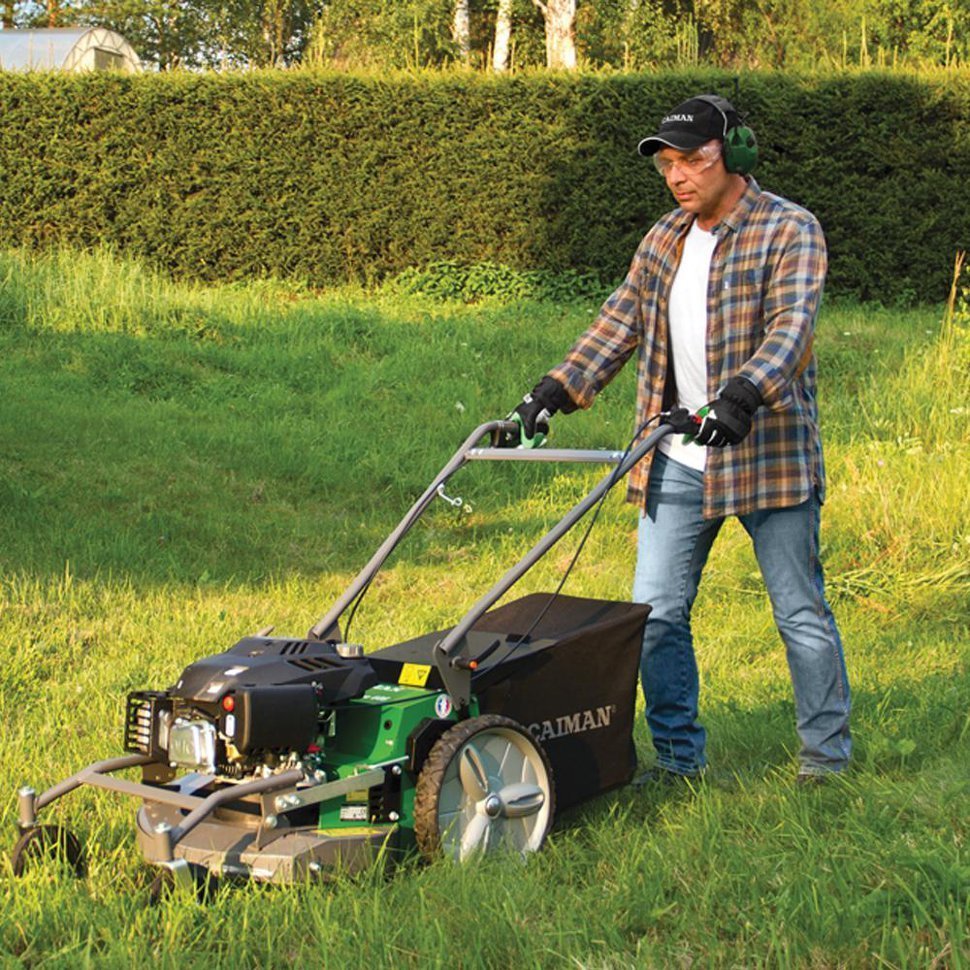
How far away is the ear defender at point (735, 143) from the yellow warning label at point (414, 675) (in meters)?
1.47

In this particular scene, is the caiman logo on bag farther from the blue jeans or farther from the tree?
the tree

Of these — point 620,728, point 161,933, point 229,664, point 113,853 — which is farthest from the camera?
point 620,728

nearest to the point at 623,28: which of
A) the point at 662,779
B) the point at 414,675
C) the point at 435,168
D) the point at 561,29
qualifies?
the point at 561,29

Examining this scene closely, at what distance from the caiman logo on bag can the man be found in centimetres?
34

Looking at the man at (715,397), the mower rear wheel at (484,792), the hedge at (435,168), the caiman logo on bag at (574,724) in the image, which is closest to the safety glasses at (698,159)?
the man at (715,397)

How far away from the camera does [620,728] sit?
3576mm

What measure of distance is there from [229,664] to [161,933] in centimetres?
54

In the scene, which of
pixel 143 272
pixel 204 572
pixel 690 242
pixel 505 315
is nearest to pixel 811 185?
pixel 505 315

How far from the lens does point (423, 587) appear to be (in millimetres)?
6512

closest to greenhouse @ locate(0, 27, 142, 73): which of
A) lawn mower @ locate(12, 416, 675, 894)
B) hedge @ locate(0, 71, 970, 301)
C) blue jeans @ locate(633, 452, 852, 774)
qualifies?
hedge @ locate(0, 71, 970, 301)

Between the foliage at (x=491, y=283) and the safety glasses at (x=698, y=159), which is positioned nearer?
the safety glasses at (x=698, y=159)

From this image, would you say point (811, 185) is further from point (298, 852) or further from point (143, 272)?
point (298, 852)

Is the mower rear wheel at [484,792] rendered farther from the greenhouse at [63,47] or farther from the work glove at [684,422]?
the greenhouse at [63,47]

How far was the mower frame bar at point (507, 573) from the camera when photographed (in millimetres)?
3207
